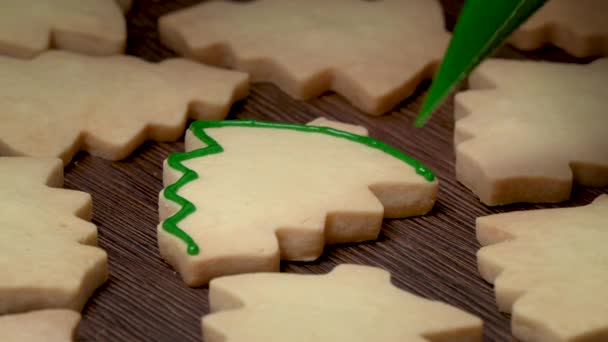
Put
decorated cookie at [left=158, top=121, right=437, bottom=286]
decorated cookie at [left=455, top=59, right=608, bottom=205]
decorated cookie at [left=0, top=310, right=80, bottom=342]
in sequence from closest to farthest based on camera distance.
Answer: decorated cookie at [left=0, top=310, right=80, bottom=342] < decorated cookie at [left=158, top=121, right=437, bottom=286] < decorated cookie at [left=455, top=59, right=608, bottom=205]

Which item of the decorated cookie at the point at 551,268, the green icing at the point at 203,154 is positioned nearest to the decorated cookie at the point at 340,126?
the green icing at the point at 203,154

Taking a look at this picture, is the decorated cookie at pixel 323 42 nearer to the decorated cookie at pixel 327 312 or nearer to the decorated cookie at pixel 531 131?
the decorated cookie at pixel 531 131

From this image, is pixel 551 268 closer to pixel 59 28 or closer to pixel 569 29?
pixel 569 29

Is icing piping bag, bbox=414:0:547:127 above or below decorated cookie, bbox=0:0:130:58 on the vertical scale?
above

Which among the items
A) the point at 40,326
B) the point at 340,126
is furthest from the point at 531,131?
the point at 40,326

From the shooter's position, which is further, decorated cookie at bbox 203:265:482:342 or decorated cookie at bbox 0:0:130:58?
decorated cookie at bbox 0:0:130:58

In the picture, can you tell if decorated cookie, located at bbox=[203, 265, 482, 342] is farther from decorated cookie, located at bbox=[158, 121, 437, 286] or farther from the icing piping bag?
the icing piping bag

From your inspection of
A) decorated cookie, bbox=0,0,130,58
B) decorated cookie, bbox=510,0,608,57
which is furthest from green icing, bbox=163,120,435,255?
decorated cookie, bbox=510,0,608,57

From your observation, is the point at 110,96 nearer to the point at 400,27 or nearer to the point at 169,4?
the point at 169,4
